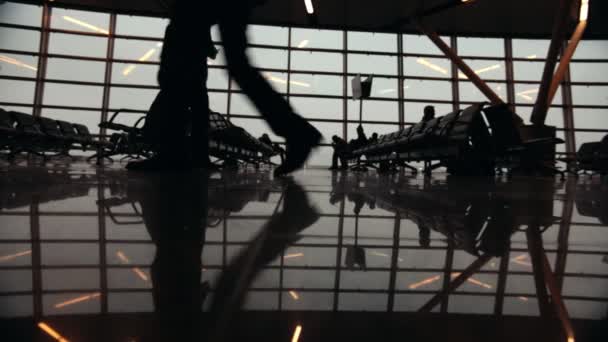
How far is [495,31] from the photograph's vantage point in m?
14.2

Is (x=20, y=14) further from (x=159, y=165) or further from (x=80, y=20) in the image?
(x=159, y=165)

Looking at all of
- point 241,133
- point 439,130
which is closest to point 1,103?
point 241,133

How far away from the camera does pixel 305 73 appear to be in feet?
42.4

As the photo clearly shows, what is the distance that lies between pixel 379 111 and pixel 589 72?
7.49 m

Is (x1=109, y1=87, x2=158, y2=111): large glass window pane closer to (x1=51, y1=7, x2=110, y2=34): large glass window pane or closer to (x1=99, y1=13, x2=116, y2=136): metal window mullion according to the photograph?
(x1=99, y1=13, x2=116, y2=136): metal window mullion

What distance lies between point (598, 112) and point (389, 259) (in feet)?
53.9

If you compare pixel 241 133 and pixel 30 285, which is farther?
pixel 241 133

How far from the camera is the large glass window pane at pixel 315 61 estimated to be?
12992mm

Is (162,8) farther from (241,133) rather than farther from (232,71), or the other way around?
(232,71)

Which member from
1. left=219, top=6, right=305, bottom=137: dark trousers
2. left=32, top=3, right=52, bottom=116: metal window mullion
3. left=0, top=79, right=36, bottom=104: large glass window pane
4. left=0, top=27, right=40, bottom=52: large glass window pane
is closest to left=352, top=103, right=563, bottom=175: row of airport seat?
left=219, top=6, right=305, bottom=137: dark trousers

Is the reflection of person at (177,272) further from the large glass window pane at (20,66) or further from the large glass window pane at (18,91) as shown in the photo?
the large glass window pane at (20,66)

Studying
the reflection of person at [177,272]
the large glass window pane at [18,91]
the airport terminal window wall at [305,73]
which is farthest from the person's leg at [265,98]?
the large glass window pane at [18,91]

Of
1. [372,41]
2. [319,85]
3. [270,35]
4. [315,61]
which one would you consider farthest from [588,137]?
[270,35]

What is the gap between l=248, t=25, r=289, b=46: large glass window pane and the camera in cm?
1329
